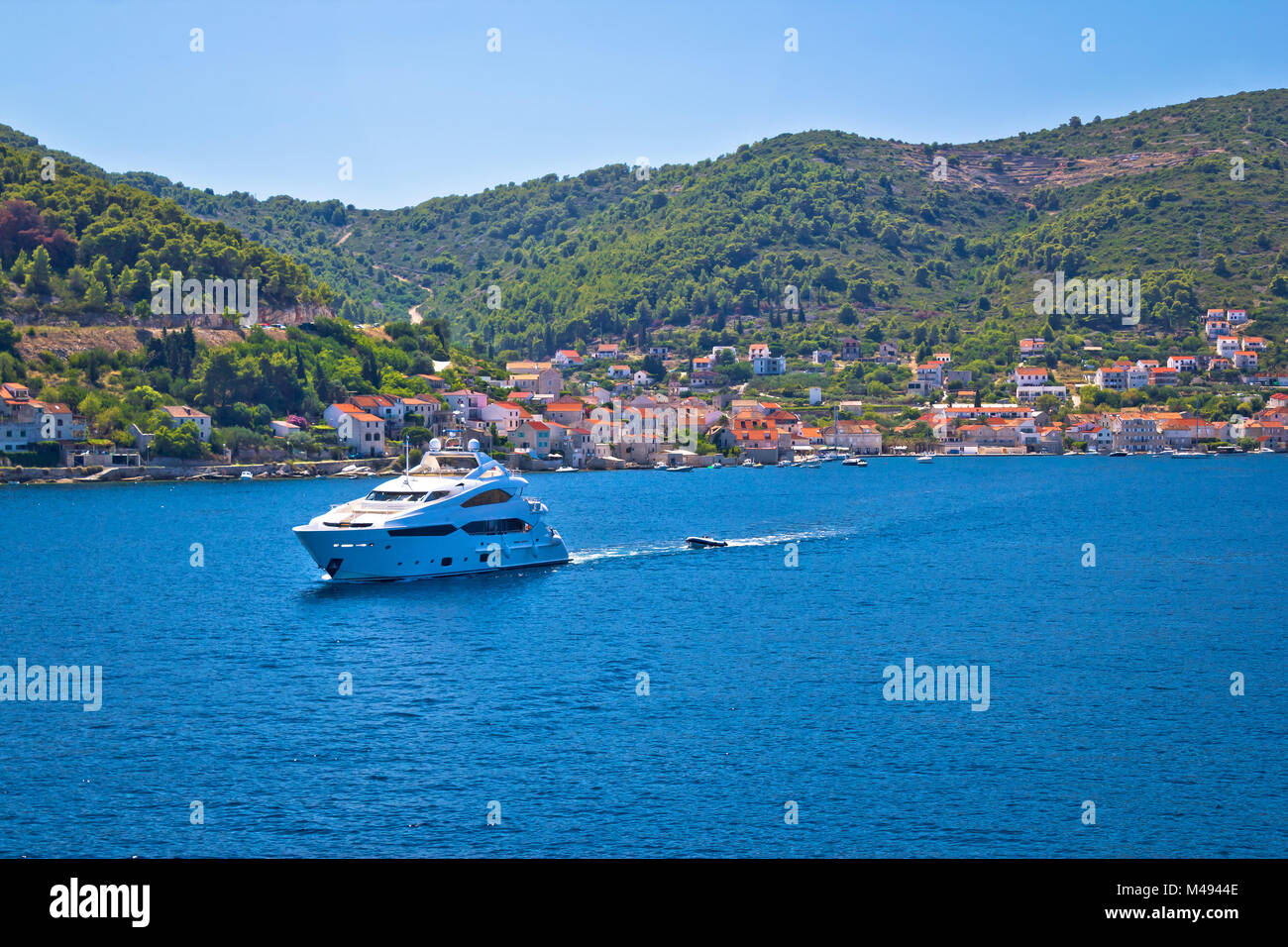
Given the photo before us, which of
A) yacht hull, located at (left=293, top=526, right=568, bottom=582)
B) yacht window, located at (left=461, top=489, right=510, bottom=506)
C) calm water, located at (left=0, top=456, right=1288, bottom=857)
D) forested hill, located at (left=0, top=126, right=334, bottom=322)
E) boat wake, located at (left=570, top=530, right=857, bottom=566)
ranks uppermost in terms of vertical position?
forested hill, located at (left=0, top=126, right=334, bottom=322)

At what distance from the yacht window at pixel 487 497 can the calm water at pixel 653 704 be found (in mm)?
3502

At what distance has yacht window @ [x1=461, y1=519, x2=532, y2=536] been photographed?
51656mm

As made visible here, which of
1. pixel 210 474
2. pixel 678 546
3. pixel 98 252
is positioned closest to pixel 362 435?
pixel 210 474

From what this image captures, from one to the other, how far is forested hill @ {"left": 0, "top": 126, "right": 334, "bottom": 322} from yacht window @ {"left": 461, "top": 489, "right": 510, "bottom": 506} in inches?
4057

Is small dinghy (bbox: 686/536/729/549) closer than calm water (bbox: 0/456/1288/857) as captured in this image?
No

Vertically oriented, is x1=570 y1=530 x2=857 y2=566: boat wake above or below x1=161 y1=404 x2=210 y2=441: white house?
below

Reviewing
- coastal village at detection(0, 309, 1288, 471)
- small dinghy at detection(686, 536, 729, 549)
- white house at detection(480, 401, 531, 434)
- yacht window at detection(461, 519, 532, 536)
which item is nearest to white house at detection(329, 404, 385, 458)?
coastal village at detection(0, 309, 1288, 471)

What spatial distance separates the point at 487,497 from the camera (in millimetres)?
51531

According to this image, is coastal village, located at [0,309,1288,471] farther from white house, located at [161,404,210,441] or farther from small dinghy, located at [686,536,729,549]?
small dinghy, located at [686,536,729,549]

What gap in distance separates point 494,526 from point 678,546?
14.6 m
